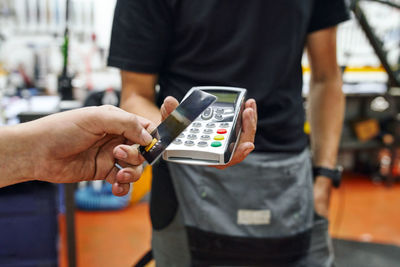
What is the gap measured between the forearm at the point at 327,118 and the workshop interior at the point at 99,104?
108mm

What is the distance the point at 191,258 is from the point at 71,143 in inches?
12.9

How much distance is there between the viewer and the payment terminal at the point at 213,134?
0.37m

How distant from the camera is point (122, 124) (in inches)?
14.1

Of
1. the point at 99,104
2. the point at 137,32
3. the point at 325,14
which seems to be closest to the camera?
the point at 137,32

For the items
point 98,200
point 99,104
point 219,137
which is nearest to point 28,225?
point 99,104

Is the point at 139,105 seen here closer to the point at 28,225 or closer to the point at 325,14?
the point at 325,14

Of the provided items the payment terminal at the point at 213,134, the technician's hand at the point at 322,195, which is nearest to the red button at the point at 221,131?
the payment terminal at the point at 213,134

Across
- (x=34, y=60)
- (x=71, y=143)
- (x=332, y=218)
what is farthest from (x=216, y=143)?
(x=34, y=60)

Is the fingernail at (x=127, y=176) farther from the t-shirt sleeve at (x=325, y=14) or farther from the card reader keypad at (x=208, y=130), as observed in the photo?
the t-shirt sleeve at (x=325, y=14)

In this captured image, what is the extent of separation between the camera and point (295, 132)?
66 centimetres

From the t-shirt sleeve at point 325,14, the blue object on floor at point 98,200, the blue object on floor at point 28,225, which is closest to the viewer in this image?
the t-shirt sleeve at point 325,14

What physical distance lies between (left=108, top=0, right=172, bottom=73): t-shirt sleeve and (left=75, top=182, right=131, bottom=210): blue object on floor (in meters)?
1.49

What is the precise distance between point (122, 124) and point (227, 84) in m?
0.27

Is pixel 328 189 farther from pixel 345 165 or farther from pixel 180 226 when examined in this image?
pixel 345 165
